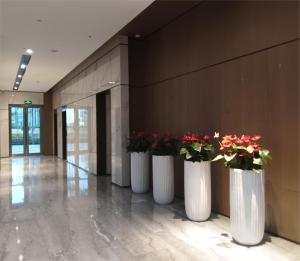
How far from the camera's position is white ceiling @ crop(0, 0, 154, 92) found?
16.1 feet

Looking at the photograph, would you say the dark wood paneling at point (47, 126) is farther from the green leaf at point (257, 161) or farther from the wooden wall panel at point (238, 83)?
the green leaf at point (257, 161)

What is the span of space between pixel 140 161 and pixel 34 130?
11622 millimetres

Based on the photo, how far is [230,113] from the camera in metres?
4.66

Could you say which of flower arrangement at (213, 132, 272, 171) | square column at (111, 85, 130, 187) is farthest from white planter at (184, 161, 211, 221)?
square column at (111, 85, 130, 187)

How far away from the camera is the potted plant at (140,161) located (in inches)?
253

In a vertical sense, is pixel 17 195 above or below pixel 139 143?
below

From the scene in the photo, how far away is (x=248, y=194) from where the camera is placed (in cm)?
359

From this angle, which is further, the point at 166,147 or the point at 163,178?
the point at 166,147

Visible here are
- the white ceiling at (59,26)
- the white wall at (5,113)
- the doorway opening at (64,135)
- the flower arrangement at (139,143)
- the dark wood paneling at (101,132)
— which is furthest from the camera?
the white wall at (5,113)

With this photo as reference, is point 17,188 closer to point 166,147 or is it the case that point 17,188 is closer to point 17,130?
point 166,147

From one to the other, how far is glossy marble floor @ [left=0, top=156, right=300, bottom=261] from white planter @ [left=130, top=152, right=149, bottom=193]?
0.77ft

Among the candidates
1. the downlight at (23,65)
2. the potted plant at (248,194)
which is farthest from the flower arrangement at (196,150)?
the downlight at (23,65)

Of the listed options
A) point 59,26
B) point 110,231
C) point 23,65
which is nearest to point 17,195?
point 110,231

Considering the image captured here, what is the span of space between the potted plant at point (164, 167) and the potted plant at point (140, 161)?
78 cm
